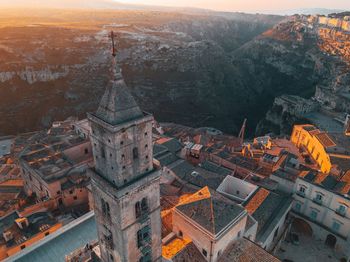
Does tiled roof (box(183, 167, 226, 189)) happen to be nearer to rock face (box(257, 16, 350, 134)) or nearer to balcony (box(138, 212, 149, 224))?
balcony (box(138, 212, 149, 224))

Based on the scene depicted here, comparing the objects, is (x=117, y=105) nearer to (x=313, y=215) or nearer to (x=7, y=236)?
(x=7, y=236)

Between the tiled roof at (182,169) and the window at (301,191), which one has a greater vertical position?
the window at (301,191)

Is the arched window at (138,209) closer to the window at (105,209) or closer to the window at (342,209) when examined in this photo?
the window at (105,209)

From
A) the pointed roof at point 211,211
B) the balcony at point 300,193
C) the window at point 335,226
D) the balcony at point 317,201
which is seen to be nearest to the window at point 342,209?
the window at point 335,226

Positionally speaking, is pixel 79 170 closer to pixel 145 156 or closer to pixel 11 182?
pixel 11 182

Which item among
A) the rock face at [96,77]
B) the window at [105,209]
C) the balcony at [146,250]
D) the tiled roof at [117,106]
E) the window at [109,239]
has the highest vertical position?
the tiled roof at [117,106]

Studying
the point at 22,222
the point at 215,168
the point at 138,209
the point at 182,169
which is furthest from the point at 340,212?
the point at 22,222
